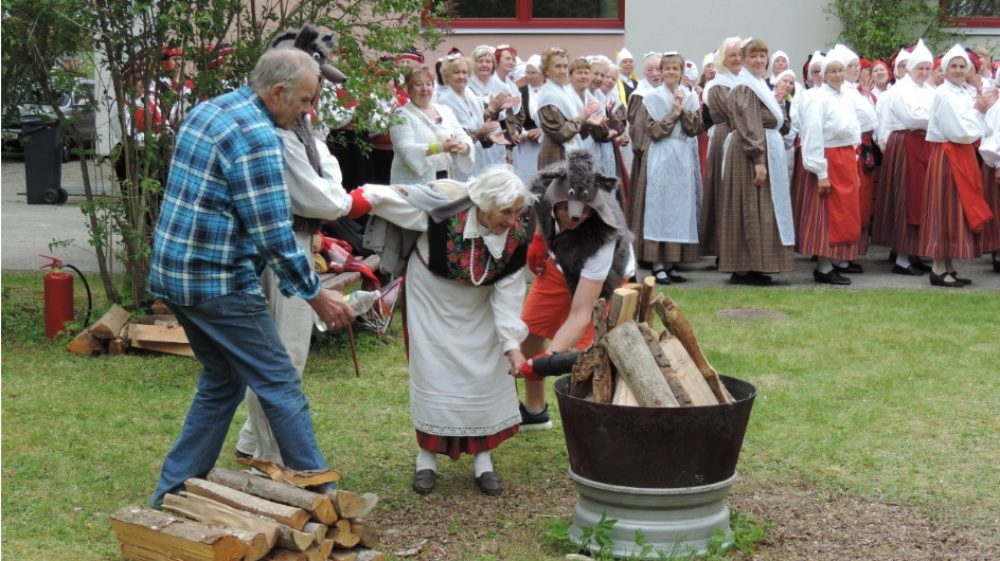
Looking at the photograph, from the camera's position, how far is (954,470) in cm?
614

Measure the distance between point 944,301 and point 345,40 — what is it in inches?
205

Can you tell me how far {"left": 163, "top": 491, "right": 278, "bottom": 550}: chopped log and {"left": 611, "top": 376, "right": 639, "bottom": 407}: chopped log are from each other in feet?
4.36

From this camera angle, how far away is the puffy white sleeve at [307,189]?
211 inches

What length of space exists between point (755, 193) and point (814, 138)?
2.35 ft

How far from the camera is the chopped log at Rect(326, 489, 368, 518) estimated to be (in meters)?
4.74

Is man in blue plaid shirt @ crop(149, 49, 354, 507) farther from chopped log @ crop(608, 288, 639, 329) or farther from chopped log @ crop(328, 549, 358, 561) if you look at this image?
chopped log @ crop(608, 288, 639, 329)

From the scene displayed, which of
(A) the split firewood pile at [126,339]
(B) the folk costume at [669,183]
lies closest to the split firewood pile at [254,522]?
(A) the split firewood pile at [126,339]

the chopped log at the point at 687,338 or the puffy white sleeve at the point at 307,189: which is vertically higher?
the puffy white sleeve at the point at 307,189

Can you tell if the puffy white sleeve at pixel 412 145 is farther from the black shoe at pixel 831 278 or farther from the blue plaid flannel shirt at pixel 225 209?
the blue plaid flannel shirt at pixel 225 209

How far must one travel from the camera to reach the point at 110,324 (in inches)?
330

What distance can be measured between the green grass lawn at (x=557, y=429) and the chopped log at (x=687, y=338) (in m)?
0.90

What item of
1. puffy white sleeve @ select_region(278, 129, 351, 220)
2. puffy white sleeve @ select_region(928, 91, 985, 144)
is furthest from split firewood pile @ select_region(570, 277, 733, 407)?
puffy white sleeve @ select_region(928, 91, 985, 144)

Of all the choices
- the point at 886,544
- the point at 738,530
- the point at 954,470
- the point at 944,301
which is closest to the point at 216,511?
the point at 738,530

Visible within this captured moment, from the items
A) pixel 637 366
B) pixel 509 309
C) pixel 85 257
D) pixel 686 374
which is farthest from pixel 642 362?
pixel 85 257
